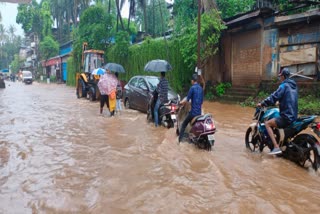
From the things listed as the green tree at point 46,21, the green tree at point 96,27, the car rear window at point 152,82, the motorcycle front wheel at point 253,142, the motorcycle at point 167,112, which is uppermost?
the green tree at point 46,21

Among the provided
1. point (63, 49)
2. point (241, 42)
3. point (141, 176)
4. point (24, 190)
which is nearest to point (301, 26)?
point (241, 42)

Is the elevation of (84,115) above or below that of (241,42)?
below

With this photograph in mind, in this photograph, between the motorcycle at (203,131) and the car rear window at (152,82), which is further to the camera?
the car rear window at (152,82)

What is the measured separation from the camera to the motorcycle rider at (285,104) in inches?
219

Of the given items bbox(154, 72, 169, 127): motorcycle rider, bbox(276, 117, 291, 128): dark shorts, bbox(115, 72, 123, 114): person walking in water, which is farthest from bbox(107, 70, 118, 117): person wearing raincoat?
bbox(276, 117, 291, 128): dark shorts

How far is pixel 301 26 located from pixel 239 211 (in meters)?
11.5

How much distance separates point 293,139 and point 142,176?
281 cm

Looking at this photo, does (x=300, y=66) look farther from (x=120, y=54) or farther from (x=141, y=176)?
(x=120, y=54)

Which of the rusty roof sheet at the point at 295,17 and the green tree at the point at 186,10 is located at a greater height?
the green tree at the point at 186,10

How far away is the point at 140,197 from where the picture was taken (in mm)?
4402

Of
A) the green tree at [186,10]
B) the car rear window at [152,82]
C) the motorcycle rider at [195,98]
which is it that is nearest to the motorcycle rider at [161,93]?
the motorcycle rider at [195,98]

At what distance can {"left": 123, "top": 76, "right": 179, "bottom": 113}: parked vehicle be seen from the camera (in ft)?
39.5

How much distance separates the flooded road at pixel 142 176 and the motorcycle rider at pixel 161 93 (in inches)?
32.7

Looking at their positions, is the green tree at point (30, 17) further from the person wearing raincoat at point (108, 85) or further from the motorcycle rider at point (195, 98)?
the motorcycle rider at point (195, 98)
